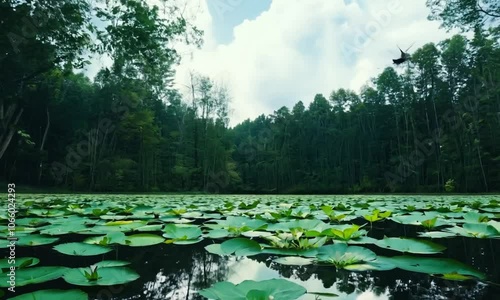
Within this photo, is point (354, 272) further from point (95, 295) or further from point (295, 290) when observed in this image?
point (95, 295)

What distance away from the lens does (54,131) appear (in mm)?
15828

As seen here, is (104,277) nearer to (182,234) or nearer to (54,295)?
(54,295)

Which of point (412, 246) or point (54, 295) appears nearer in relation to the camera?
point (54, 295)

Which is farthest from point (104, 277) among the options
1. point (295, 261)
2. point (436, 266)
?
point (436, 266)

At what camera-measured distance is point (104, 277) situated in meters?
0.46

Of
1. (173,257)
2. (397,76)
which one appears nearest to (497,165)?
(397,76)

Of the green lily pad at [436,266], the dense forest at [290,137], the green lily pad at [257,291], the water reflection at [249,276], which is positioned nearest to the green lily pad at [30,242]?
the water reflection at [249,276]

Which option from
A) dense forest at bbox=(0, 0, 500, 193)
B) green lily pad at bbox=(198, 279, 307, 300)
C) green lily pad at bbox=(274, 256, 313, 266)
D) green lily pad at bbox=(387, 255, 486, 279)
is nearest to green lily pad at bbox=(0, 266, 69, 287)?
green lily pad at bbox=(198, 279, 307, 300)

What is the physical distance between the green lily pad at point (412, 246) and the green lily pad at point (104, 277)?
0.55 m

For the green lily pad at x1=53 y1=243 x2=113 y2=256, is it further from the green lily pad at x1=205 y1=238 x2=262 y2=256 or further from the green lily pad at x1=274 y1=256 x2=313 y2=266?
the green lily pad at x1=274 y1=256 x2=313 y2=266

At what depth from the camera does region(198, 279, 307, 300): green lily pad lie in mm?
359

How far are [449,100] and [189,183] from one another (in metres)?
16.2

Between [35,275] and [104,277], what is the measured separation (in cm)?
11

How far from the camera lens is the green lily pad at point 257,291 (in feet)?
1.18
